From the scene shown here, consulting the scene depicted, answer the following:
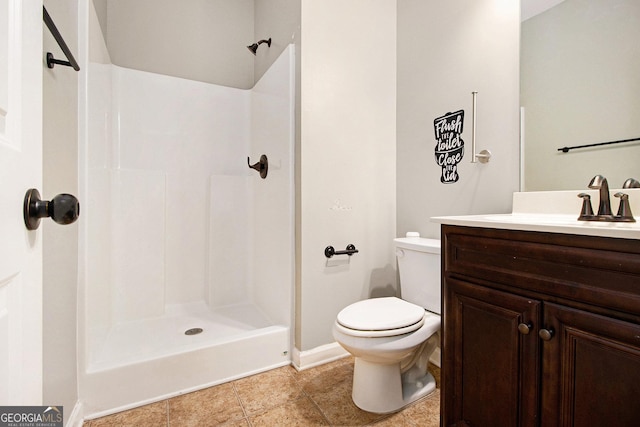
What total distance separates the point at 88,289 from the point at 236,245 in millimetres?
1149

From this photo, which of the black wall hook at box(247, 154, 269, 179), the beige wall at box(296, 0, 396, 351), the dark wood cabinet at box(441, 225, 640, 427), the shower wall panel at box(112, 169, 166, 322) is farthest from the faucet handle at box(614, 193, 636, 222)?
the shower wall panel at box(112, 169, 166, 322)

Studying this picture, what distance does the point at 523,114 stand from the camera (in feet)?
4.49

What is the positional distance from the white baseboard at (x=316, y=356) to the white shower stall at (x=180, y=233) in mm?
107

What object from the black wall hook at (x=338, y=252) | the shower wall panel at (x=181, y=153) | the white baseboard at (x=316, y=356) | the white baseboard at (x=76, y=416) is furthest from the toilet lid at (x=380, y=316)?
the shower wall panel at (x=181, y=153)

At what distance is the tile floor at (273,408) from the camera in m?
1.30

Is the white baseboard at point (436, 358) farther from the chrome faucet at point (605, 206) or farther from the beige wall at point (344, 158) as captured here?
the chrome faucet at point (605, 206)

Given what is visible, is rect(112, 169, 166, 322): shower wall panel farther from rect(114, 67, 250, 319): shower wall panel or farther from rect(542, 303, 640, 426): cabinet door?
rect(542, 303, 640, 426): cabinet door

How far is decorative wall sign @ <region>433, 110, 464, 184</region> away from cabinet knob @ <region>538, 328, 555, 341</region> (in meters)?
0.98

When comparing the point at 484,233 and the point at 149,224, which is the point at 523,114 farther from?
the point at 149,224

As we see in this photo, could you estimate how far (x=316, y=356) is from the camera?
1741 millimetres

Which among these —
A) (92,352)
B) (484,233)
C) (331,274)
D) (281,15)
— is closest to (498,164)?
(484,233)

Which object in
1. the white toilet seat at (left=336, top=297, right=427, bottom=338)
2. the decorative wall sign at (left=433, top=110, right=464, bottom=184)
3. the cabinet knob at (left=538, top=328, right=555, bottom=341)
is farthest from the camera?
the decorative wall sign at (left=433, top=110, right=464, bottom=184)

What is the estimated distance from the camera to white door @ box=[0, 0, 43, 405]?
1.30 ft

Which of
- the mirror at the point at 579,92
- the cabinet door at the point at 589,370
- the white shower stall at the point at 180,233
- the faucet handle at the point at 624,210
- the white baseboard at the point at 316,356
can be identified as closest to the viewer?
the cabinet door at the point at 589,370
